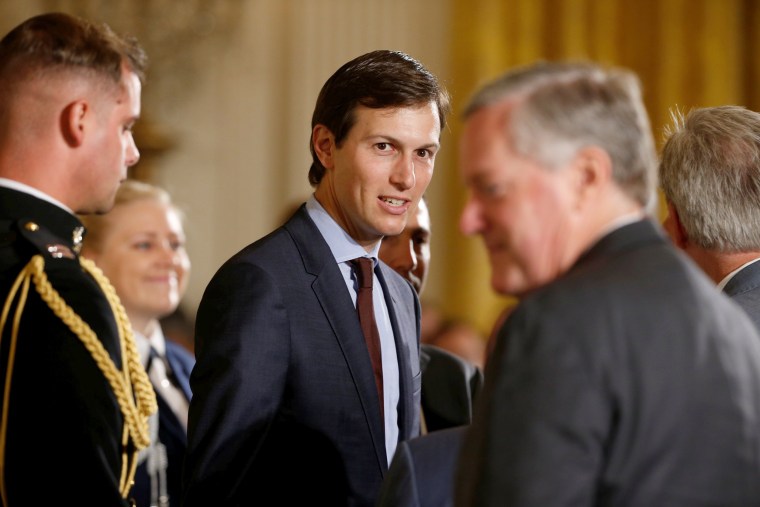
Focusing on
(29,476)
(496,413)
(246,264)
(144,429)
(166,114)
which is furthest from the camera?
(166,114)

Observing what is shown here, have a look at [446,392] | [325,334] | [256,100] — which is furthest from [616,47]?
[325,334]

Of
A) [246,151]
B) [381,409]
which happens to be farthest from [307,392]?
[246,151]

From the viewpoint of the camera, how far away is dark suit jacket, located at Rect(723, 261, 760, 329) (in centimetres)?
204

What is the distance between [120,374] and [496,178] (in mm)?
810

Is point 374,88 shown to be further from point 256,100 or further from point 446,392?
point 256,100

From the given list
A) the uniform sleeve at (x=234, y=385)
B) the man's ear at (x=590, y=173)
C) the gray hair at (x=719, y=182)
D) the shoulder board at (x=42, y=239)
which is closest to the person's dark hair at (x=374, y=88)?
the uniform sleeve at (x=234, y=385)

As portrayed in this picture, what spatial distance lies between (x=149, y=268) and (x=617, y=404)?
2.46 meters

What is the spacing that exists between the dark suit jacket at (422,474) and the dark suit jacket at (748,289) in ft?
2.44

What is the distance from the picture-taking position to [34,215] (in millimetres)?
1845

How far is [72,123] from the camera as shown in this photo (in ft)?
6.17

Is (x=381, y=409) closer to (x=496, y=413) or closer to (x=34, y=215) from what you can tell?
(x=34, y=215)

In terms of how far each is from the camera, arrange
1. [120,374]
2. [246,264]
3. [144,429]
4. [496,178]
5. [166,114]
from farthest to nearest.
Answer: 1. [166,114]
2. [246,264]
3. [144,429]
4. [120,374]
5. [496,178]

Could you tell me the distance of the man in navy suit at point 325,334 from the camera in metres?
1.96

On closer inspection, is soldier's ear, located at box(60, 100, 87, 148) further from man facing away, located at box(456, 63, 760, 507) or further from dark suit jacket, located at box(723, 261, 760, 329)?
dark suit jacket, located at box(723, 261, 760, 329)
